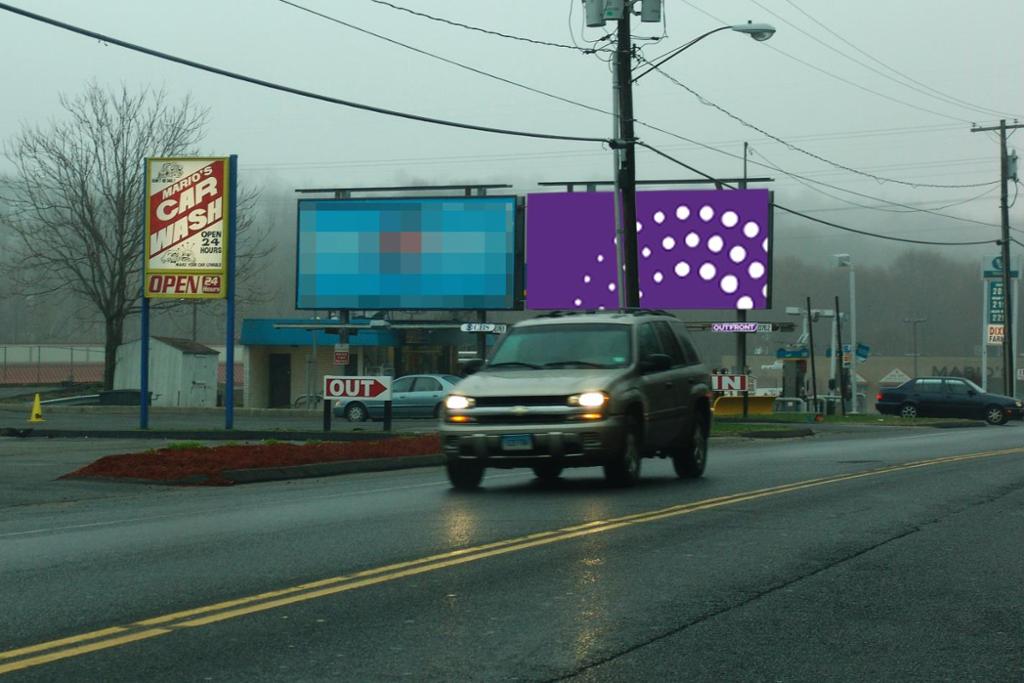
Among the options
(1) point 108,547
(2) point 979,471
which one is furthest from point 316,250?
(1) point 108,547

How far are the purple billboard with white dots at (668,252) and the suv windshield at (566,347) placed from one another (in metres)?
35.7

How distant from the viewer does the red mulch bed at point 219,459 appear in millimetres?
17219

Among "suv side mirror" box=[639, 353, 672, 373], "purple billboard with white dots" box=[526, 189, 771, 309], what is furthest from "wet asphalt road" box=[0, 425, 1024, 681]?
"purple billboard with white dots" box=[526, 189, 771, 309]

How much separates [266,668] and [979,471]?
13.9m

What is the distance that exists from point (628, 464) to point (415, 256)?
3865cm

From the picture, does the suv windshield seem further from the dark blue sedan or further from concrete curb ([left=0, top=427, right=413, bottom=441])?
the dark blue sedan

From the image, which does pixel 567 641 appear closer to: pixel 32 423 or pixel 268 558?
pixel 268 558

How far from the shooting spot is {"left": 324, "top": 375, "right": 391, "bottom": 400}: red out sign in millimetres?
27719

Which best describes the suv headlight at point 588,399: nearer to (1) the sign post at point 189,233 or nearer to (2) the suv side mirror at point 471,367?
(2) the suv side mirror at point 471,367

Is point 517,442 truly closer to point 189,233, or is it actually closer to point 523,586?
point 523,586

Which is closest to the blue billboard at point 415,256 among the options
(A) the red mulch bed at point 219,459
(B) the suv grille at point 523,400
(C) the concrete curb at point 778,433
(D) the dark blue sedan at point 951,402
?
(D) the dark blue sedan at point 951,402

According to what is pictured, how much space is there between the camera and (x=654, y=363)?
15562 mm

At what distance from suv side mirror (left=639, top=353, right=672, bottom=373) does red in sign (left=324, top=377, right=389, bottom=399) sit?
41.4 feet

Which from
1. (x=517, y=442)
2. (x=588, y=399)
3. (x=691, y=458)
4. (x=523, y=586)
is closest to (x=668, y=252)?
(x=691, y=458)
